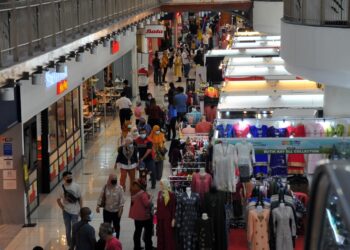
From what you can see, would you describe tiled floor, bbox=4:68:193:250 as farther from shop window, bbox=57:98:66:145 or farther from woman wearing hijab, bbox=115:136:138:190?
shop window, bbox=57:98:66:145

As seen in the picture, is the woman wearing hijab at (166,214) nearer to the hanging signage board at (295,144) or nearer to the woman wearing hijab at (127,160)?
the hanging signage board at (295,144)

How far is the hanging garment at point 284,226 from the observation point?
32.4 feet

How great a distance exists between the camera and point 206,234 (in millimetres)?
10172

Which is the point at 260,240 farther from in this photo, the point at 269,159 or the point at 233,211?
the point at 269,159

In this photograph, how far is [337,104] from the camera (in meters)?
12.6

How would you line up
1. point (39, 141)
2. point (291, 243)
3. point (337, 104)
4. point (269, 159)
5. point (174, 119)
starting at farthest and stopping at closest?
1. point (174, 119)
2. point (39, 141)
3. point (337, 104)
4. point (269, 159)
5. point (291, 243)

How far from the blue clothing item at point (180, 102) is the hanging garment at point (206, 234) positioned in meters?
11.4

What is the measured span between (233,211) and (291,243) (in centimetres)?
128

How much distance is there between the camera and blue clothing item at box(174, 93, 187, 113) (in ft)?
70.3

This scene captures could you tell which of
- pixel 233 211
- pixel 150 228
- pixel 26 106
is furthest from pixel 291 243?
pixel 26 106

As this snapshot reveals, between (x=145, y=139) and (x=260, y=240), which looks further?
(x=145, y=139)

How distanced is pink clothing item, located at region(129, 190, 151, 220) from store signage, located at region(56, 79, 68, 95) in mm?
4346

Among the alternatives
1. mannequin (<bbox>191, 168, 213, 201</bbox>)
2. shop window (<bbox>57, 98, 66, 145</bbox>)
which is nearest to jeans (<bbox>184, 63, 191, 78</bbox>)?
shop window (<bbox>57, 98, 66, 145</bbox>)

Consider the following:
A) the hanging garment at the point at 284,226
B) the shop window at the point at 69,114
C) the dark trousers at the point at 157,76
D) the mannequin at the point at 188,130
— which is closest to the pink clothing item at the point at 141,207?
the hanging garment at the point at 284,226
